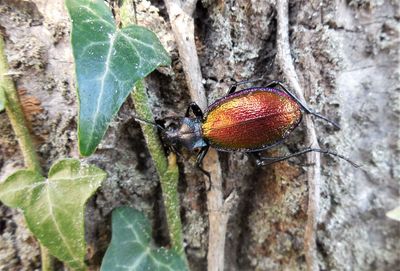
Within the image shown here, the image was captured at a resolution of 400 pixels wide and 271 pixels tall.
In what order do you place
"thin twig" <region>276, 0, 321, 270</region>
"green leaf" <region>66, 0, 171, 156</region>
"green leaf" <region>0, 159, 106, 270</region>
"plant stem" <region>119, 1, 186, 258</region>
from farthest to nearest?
"thin twig" <region>276, 0, 321, 270</region> < "plant stem" <region>119, 1, 186, 258</region> < "green leaf" <region>0, 159, 106, 270</region> < "green leaf" <region>66, 0, 171, 156</region>

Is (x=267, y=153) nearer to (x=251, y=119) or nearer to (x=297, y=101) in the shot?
(x=251, y=119)

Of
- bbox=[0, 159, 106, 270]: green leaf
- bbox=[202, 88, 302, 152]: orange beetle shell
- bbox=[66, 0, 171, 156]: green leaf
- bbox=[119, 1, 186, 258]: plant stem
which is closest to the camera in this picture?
bbox=[66, 0, 171, 156]: green leaf

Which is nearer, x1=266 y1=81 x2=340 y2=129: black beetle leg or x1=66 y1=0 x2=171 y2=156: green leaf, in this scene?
x1=66 y1=0 x2=171 y2=156: green leaf

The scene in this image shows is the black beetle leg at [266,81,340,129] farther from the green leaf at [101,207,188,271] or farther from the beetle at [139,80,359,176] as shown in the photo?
the green leaf at [101,207,188,271]

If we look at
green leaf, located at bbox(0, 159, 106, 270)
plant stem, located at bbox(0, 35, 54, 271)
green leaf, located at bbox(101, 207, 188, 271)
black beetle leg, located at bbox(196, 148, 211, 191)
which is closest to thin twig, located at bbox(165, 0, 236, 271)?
black beetle leg, located at bbox(196, 148, 211, 191)

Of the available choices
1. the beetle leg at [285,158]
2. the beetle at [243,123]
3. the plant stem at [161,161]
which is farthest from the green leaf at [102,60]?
the beetle leg at [285,158]

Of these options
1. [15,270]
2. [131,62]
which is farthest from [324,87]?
[15,270]

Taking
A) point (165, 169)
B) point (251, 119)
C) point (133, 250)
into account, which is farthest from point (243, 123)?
point (133, 250)

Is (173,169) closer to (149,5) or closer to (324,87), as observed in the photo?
(149,5)
